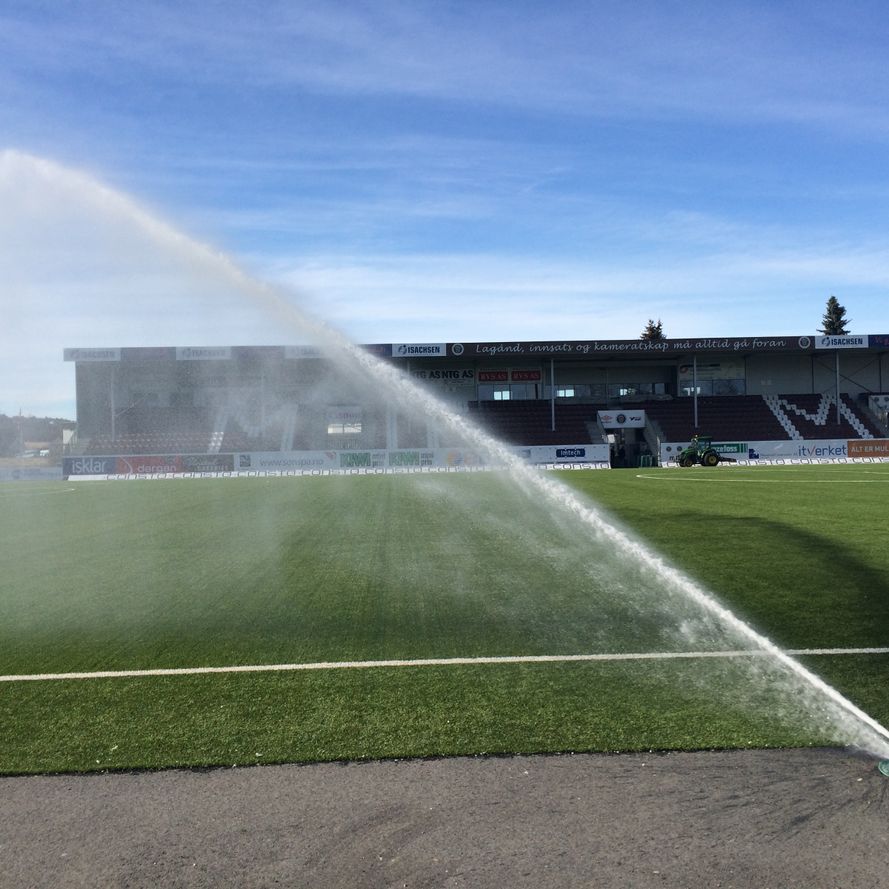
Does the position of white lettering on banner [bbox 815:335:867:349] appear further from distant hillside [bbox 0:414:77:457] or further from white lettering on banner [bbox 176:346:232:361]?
distant hillside [bbox 0:414:77:457]

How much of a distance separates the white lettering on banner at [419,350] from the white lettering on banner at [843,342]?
76.7ft

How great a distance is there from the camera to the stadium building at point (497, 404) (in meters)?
39.5

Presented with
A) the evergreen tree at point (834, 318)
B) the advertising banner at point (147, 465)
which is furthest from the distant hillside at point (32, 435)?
the evergreen tree at point (834, 318)

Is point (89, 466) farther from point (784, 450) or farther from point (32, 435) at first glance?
point (784, 450)

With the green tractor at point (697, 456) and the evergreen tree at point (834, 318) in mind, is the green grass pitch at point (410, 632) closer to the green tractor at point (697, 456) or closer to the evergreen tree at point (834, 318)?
the green tractor at point (697, 456)

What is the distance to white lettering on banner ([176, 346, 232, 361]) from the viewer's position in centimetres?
3997

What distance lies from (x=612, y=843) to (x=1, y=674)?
180 inches

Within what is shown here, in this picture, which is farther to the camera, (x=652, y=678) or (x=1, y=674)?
(x=1, y=674)

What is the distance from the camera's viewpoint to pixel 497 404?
50031 mm

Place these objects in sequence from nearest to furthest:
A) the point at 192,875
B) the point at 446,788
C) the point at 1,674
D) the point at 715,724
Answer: the point at 192,875
the point at 446,788
the point at 715,724
the point at 1,674

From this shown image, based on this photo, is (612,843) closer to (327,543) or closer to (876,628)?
(876,628)

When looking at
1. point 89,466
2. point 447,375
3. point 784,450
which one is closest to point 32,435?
point 89,466

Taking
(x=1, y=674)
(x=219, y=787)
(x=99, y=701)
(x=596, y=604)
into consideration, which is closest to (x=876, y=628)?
(x=596, y=604)

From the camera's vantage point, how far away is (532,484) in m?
22.9
